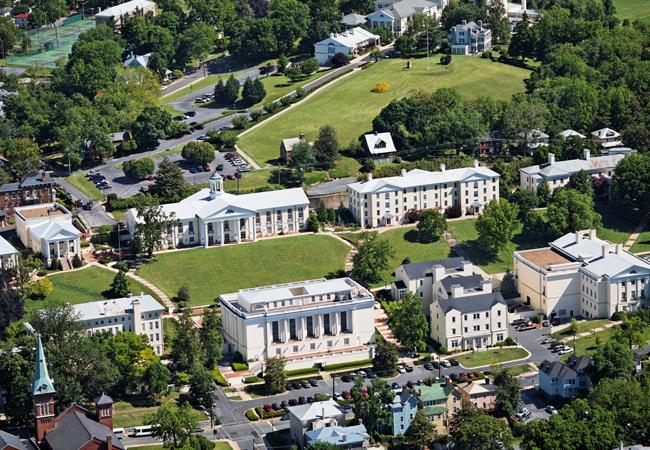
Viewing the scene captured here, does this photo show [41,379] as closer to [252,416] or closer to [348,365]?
[252,416]

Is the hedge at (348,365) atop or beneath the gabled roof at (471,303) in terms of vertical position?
beneath

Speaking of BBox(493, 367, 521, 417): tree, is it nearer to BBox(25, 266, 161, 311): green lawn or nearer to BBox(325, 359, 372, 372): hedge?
BBox(325, 359, 372, 372): hedge

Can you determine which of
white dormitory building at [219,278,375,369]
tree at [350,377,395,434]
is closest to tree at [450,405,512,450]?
tree at [350,377,395,434]

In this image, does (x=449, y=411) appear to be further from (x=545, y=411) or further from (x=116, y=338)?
(x=116, y=338)

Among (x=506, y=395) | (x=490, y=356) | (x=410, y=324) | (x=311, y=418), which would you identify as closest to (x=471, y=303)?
(x=490, y=356)

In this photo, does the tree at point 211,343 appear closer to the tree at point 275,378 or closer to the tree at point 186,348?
the tree at point 186,348

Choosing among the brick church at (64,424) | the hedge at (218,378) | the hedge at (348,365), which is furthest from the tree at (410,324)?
the brick church at (64,424)

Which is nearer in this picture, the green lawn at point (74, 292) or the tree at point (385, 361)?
the tree at point (385, 361)
